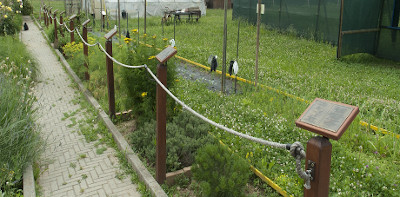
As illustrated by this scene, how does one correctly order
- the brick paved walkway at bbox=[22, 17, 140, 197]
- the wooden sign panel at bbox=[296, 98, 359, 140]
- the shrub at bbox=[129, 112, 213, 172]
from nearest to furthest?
the wooden sign panel at bbox=[296, 98, 359, 140] → the brick paved walkway at bbox=[22, 17, 140, 197] → the shrub at bbox=[129, 112, 213, 172]

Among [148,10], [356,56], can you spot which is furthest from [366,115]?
[148,10]

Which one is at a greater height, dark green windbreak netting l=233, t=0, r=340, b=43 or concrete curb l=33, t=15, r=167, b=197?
dark green windbreak netting l=233, t=0, r=340, b=43

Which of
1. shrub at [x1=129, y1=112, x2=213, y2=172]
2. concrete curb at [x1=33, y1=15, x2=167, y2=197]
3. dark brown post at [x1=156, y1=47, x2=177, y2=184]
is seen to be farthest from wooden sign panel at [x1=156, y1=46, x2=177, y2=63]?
concrete curb at [x1=33, y1=15, x2=167, y2=197]

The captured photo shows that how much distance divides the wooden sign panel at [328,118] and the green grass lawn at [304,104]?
1.89m

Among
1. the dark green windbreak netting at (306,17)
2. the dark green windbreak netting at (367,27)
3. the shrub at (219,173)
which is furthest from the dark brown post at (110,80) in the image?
the dark green windbreak netting at (306,17)

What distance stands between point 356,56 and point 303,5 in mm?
4670

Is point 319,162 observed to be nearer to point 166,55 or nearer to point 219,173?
point 219,173

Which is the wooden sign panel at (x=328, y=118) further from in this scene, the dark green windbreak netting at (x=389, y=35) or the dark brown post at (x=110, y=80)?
the dark green windbreak netting at (x=389, y=35)

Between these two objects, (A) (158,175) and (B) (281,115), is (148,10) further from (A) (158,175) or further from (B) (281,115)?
(A) (158,175)

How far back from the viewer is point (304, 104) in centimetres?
637

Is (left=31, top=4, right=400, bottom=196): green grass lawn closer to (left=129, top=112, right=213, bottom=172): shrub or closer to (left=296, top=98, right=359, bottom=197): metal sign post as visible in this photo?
(left=129, top=112, right=213, bottom=172): shrub

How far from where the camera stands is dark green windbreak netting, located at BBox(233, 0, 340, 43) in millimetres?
14141

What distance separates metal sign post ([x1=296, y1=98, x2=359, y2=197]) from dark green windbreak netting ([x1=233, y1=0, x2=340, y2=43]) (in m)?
12.7

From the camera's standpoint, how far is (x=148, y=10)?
24.3 meters
